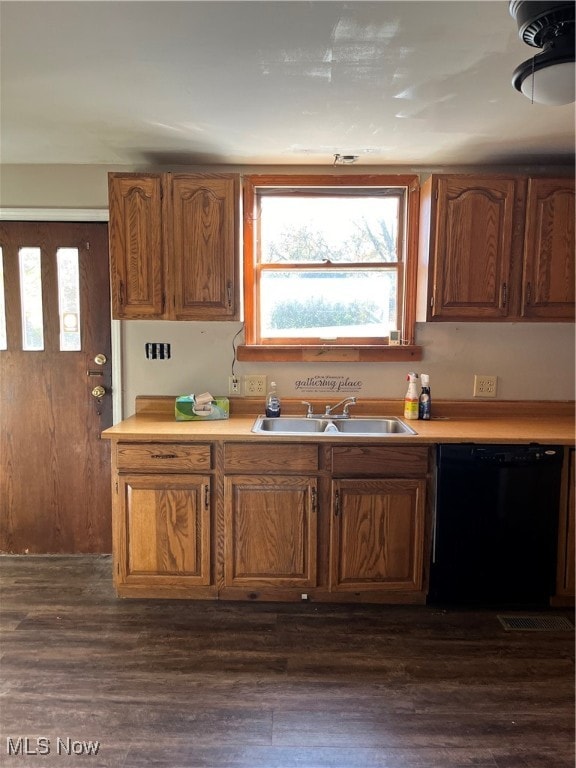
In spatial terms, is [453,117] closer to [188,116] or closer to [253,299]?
[188,116]

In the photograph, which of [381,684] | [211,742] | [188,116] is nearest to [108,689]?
[211,742]

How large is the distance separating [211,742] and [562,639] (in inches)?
63.2

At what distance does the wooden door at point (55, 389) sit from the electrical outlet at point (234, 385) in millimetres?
733

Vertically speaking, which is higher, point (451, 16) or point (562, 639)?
point (451, 16)

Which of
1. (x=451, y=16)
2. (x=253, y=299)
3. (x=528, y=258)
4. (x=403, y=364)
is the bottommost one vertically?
(x=403, y=364)

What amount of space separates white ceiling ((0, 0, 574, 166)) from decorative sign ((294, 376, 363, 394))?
124 centimetres

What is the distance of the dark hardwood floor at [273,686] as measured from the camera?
5.11 feet

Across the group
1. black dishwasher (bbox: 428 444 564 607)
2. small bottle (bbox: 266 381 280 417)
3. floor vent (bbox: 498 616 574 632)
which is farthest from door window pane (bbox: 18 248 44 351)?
floor vent (bbox: 498 616 574 632)

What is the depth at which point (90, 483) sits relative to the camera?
2857 millimetres

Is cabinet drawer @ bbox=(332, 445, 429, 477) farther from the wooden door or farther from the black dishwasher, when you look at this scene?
the wooden door

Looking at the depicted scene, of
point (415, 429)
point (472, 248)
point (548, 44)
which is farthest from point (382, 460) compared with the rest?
point (548, 44)

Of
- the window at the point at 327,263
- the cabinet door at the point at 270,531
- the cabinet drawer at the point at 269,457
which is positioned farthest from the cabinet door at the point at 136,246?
the cabinet door at the point at 270,531

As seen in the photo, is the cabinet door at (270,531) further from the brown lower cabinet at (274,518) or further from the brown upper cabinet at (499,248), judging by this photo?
the brown upper cabinet at (499,248)

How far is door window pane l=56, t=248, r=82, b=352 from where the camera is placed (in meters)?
2.75
